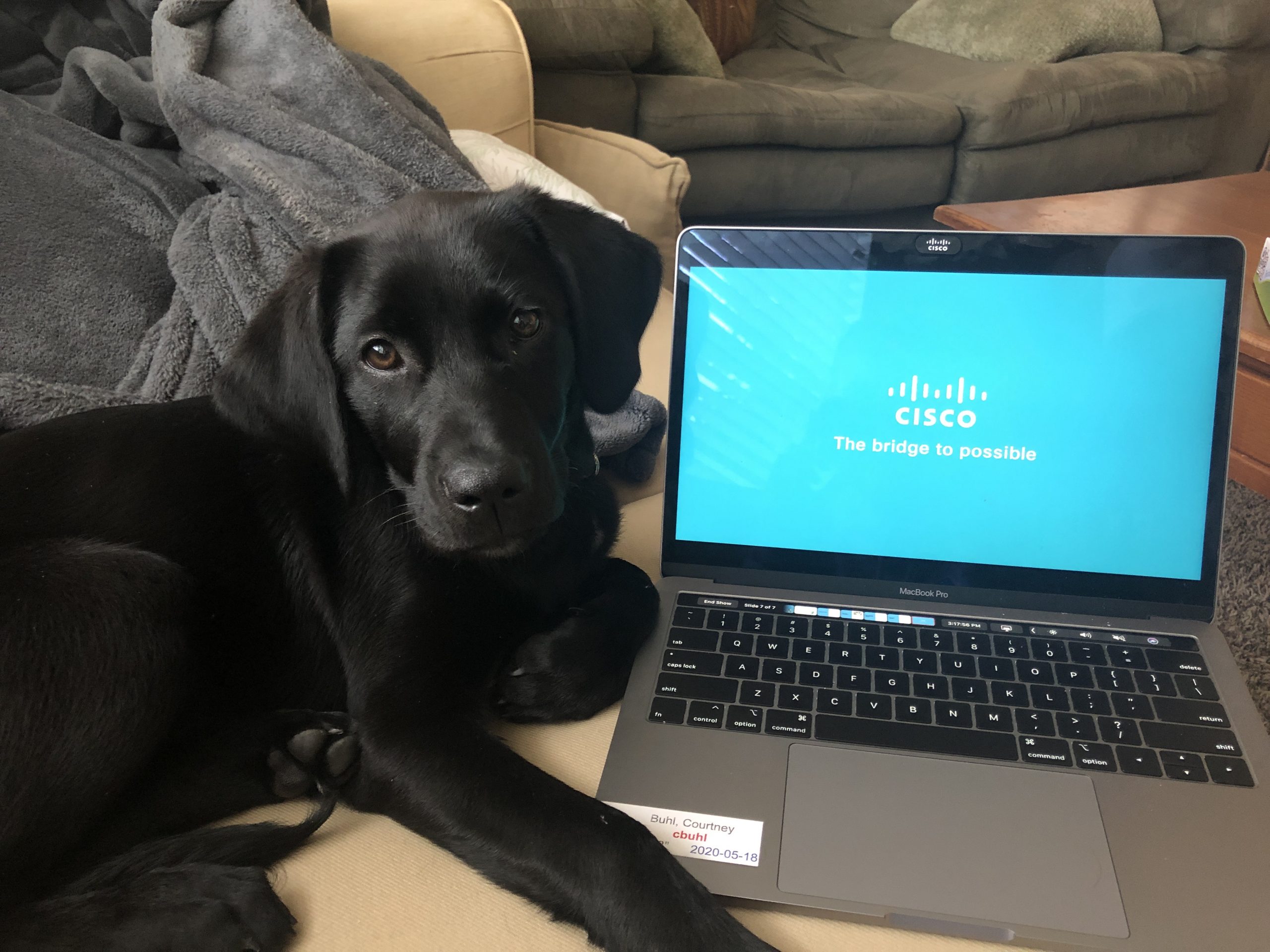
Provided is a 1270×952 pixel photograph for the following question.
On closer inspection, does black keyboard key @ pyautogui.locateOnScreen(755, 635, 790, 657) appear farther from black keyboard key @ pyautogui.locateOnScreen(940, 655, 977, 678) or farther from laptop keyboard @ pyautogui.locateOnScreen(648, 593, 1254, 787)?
black keyboard key @ pyautogui.locateOnScreen(940, 655, 977, 678)

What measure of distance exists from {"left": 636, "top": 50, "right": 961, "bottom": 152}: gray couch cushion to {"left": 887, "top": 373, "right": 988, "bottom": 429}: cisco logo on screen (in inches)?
88.6

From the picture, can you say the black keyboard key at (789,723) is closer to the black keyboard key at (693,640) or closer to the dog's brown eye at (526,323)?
the black keyboard key at (693,640)

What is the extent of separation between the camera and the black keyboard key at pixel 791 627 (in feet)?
2.74

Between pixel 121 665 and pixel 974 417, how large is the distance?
2.86 feet

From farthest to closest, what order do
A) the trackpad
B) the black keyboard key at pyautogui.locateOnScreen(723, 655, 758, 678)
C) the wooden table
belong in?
the wooden table < the black keyboard key at pyautogui.locateOnScreen(723, 655, 758, 678) < the trackpad

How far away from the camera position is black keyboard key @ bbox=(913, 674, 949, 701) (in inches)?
30.1

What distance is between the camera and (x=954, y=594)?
88 centimetres

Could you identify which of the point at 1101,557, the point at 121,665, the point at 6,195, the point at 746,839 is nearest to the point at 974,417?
the point at 1101,557

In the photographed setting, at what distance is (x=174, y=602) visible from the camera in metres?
0.83

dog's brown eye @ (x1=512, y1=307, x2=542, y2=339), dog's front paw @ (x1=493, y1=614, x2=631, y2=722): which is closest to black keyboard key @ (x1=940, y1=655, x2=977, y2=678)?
dog's front paw @ (x1=493, y1=614, x2=631, y2=722)

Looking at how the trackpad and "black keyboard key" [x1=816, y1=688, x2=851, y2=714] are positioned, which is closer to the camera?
the trackpad

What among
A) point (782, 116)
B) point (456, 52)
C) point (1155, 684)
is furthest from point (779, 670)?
point (782, 116)

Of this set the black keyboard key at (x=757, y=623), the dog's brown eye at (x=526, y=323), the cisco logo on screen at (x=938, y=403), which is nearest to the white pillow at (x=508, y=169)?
the dog's brown eye at (x=526, y=323)

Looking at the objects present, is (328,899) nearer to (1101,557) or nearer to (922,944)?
(922,944)
